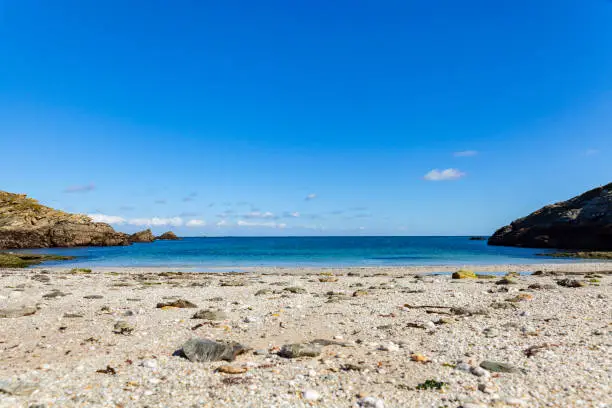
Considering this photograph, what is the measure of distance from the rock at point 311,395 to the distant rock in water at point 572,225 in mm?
90735

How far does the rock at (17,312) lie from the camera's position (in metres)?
12.6

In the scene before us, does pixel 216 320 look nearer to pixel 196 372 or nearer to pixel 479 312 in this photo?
pixel 196 372

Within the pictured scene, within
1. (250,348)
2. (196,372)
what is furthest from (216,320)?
(196,372)

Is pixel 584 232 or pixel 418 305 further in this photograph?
pixel 584 232

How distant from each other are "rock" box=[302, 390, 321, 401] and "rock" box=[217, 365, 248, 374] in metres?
1.59

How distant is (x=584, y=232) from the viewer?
273 ft

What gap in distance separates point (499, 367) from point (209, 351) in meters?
5.70

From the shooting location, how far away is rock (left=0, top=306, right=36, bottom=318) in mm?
12600

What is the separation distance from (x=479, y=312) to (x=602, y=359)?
5135 millimetres

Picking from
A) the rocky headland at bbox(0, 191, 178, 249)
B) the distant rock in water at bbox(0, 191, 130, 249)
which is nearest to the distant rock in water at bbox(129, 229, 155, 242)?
the rocky headland at bbox(0, 191, 178, 249)

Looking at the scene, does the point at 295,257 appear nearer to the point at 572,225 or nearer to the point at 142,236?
the point at 572,225

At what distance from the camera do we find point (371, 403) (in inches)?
232

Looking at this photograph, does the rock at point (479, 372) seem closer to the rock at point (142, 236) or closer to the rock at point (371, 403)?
the rock at point (371, 403)

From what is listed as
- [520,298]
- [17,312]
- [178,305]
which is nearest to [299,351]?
[178,305]
